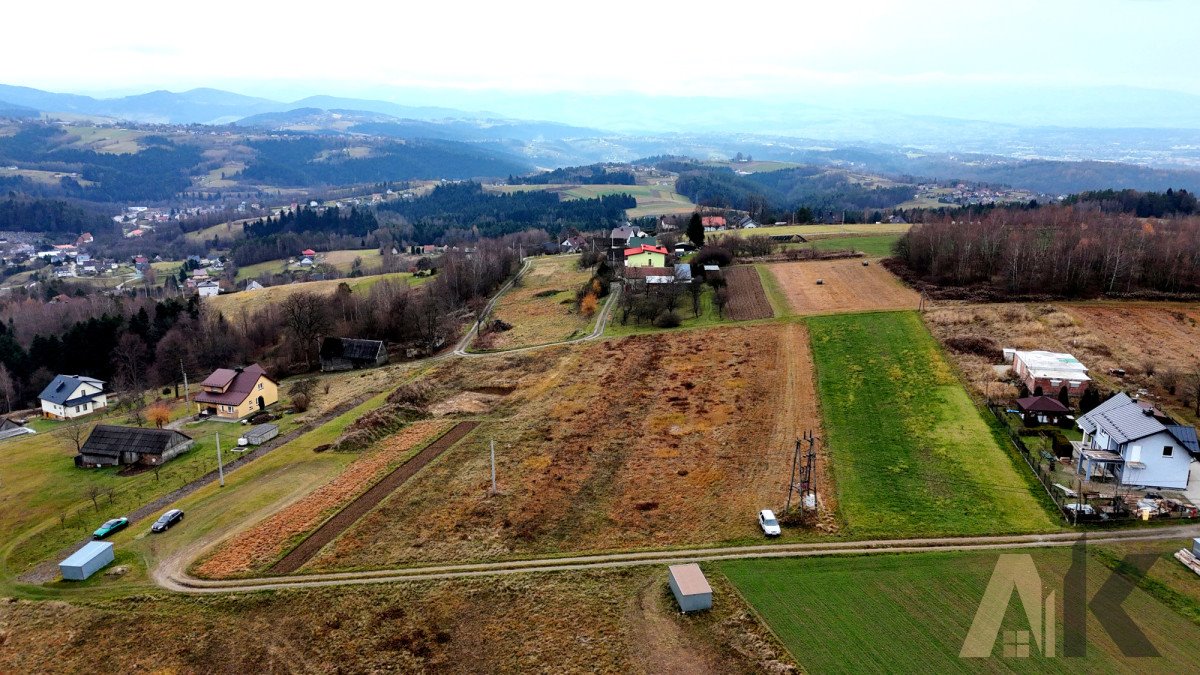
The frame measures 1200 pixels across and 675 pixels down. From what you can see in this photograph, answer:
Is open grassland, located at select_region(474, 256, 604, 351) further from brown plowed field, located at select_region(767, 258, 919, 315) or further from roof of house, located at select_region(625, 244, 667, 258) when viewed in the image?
brown plowed field, located at select_region(767, 258, 919, 315)

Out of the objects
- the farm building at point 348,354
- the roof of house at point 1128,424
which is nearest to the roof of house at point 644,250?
the farm building at point 348,354

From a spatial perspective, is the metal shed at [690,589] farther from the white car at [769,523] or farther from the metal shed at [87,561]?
the metal shed at [87,561]

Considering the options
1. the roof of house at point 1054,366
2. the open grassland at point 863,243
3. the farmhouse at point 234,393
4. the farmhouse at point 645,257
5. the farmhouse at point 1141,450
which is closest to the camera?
the farmhouse at point 1141,450

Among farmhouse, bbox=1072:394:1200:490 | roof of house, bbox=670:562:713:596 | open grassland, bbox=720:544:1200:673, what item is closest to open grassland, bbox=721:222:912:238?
farmhouse, bbox=1072:394:1200:490

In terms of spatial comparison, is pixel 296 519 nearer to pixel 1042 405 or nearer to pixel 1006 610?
pixel 1006 610

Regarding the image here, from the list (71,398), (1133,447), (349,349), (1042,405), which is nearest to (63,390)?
(71,398)

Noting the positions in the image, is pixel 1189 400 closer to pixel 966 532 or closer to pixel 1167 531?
pixel 1167 531

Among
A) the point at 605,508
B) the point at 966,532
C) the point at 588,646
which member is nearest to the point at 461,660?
the point at 588,646
